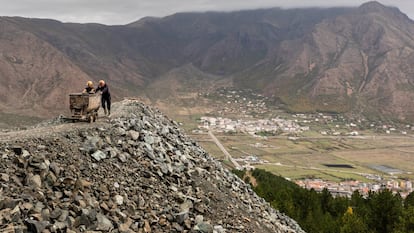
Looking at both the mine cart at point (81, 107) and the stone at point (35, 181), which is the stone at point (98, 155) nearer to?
the stone at point (35, 181)

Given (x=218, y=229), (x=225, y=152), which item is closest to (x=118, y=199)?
(x=218, y=229)

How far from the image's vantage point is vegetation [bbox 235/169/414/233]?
39.9 metres

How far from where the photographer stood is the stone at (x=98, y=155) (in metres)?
16.9

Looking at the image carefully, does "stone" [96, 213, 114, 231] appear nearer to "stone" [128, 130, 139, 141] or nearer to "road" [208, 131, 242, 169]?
"stone" [128, 130, 139, 141]

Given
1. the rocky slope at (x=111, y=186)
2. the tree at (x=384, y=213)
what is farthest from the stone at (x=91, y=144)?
the tree at (x=384, y=213)

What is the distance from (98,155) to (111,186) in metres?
1.82

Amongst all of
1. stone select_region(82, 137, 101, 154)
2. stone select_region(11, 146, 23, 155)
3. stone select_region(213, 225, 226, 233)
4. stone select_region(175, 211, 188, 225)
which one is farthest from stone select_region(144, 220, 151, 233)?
stone select_region(11, 146, 23, 155)

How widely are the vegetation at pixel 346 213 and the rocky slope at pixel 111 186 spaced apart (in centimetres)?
2148

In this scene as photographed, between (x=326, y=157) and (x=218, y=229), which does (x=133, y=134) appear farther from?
(x=326, y=157)

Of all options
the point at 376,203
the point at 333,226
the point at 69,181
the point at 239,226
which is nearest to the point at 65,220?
the point at 69,181

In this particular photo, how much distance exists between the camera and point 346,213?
46.7 metres

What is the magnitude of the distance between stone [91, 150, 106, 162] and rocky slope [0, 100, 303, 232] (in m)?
0.04

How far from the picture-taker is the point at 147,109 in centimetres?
2906

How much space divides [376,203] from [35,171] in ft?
132
